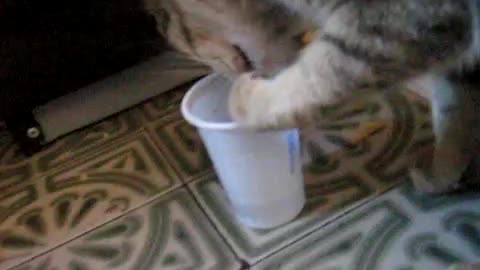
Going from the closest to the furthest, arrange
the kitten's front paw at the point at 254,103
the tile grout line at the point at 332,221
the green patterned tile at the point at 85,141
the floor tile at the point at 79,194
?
the kitten's front paw at the point at 254,103 → the tile grout line at the point at 332,221 → the floor tile at the point at 79,194 → the green patterned tile at the point at 85,141

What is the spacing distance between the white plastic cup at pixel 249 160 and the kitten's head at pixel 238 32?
0.19 ft

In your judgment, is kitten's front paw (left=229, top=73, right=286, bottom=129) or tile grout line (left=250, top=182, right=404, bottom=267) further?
tile grout line (left=250, top=182, right=404, bottom=267)

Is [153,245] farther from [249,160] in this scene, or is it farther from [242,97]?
[242,97]

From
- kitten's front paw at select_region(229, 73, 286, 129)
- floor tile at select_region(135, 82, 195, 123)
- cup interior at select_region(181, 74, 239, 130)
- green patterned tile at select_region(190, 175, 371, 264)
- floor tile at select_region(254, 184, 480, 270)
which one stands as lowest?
floor tile at select_region(254, 184, 480, 270)

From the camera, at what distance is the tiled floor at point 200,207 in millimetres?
1085

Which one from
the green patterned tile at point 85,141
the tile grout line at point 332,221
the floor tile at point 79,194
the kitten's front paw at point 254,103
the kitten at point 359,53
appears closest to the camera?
the kitten at point 359,53

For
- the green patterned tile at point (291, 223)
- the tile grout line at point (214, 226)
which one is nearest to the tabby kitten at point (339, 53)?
the green patterned tile at point (291, 223)

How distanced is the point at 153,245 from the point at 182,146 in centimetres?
25

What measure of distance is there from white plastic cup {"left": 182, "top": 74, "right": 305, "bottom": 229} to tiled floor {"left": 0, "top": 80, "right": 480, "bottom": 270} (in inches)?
1.4

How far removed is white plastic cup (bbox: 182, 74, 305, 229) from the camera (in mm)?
1022

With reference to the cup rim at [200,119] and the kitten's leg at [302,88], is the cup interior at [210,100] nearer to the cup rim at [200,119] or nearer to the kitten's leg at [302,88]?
the cup rim at [200,119]

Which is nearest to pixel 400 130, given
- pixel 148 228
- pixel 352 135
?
pixel 352 135

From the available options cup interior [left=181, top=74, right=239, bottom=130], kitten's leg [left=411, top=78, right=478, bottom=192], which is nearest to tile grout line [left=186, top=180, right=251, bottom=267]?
cup interior [left=181, top=74, right=239, bottom=130]

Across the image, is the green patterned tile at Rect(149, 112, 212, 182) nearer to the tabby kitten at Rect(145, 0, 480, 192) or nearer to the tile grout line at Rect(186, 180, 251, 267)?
the tile grout line at Rect(186, 180, 251, 267)
